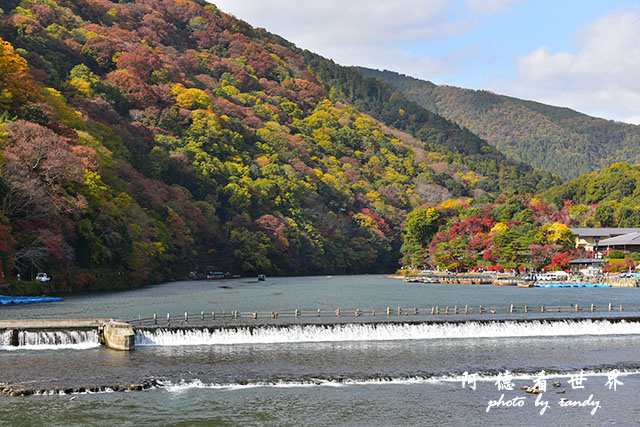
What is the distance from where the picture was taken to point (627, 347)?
4306 cm

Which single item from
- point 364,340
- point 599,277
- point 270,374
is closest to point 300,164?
point 599,277

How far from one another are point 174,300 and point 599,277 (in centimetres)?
7168

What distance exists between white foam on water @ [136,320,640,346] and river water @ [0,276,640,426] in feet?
0.25

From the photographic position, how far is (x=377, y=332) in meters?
46.0

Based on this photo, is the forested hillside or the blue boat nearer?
the blue boat

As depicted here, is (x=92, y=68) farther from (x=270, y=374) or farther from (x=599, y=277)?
(x=270, y=374)

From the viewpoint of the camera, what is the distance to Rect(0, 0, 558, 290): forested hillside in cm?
6844

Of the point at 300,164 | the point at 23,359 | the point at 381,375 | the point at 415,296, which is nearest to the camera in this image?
the point at 381,375

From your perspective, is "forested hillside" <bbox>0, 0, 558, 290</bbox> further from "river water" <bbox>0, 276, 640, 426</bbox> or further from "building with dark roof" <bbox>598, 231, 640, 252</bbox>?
"building with dark roof" <bbox>598, 231, 640, 252</bbox>

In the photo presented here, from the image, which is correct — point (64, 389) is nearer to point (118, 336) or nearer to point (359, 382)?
point (118, 336)

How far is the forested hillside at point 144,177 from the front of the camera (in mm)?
68438

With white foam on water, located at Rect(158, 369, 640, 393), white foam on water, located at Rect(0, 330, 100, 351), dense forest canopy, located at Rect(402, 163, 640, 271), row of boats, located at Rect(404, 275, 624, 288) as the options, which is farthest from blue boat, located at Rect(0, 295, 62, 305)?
dense forest canopy, located at Rect(402, 163, 640, 271)

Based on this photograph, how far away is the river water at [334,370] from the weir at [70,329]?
40 centimetres

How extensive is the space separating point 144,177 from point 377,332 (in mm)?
74368
